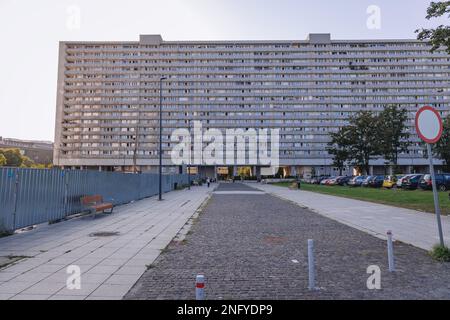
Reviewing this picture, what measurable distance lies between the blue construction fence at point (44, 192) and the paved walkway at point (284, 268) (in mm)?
5064

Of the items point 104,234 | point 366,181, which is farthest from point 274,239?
point 366,181

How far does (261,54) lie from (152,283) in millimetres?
92549

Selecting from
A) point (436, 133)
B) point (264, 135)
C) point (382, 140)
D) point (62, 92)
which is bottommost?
point (436, 133)

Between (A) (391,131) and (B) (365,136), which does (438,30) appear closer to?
(A) (391,131)

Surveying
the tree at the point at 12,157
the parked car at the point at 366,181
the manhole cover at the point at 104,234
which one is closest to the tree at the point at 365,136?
the parked car at the point at 366,181

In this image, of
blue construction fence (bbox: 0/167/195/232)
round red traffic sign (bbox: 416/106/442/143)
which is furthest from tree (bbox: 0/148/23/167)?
round red traffic sign (bbox: 416/106/442/143)

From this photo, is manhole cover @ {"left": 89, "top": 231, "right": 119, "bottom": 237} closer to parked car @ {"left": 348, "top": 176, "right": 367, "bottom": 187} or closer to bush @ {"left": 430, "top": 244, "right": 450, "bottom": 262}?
bush @ {"left": 430, "top": 244, "right": 450, "bottom": 262}

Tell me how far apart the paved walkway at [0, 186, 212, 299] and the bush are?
573cm

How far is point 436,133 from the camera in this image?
5.89 m

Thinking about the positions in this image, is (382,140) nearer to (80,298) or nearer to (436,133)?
(436,133)

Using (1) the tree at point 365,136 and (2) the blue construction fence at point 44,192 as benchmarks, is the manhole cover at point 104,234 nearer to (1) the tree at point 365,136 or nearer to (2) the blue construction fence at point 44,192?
(2) the blue construction fence at point 44,192

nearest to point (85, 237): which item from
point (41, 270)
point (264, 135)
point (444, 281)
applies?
point (41, 270)

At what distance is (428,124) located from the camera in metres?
5.93

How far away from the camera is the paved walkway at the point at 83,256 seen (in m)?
4.17
